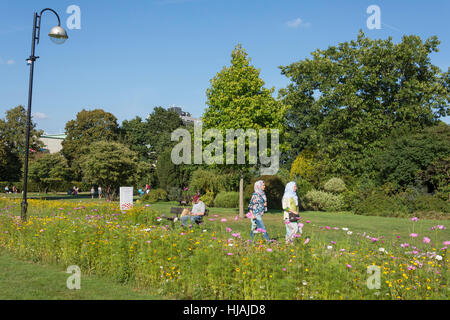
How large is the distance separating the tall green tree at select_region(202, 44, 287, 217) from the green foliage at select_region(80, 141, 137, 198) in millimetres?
15206

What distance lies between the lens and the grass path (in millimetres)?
6109

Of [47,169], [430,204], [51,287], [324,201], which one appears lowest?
[51,287]

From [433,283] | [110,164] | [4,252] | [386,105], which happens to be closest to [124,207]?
[4,252]

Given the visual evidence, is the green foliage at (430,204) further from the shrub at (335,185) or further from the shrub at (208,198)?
the shrub at (208,198)

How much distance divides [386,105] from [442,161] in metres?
8.71

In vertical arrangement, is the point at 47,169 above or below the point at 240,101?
below

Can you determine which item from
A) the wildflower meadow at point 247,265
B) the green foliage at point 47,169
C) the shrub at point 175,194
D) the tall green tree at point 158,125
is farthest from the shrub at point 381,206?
the green foliage at point 47,169

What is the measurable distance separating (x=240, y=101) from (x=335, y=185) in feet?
43.0

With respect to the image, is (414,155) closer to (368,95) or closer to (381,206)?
(381,206)

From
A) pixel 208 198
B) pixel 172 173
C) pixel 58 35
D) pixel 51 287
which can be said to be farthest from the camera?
pixel 172 173

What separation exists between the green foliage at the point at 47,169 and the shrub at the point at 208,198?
28.1 metres

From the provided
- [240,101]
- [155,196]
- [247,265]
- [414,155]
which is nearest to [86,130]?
[155,196]

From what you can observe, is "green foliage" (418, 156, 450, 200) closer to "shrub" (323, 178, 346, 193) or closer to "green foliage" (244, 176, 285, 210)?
"shrub" (323, 178, 346, 193)

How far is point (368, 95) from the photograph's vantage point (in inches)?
1259
